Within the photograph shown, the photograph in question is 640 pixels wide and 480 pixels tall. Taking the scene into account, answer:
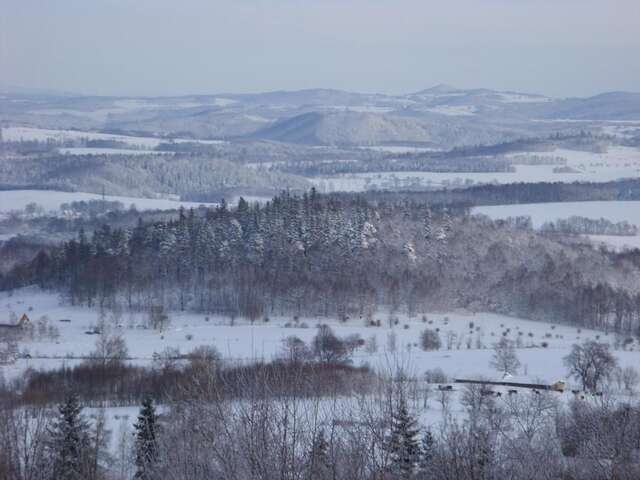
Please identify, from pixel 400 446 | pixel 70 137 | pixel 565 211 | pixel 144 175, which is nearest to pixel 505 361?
pixel 400 446

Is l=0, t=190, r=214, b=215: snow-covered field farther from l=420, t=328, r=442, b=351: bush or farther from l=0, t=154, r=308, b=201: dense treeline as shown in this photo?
l=420, t=328, r=442, b=351: bush

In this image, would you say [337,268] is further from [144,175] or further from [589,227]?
[144,175]

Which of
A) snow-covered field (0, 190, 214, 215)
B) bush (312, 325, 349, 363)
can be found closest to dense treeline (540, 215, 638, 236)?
bush (312, 325, 349, 363)

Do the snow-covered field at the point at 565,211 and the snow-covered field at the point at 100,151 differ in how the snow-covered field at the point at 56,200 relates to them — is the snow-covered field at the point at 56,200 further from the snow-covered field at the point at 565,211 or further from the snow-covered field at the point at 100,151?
the snow-covered field at the point at 100,151

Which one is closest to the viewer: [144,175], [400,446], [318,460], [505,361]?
[318,460]

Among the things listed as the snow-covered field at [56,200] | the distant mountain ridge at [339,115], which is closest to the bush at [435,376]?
the snow-covered field at [56,200]

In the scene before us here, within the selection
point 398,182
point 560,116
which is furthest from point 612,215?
point 560,116

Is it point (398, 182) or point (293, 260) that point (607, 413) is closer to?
point (293, 260)
